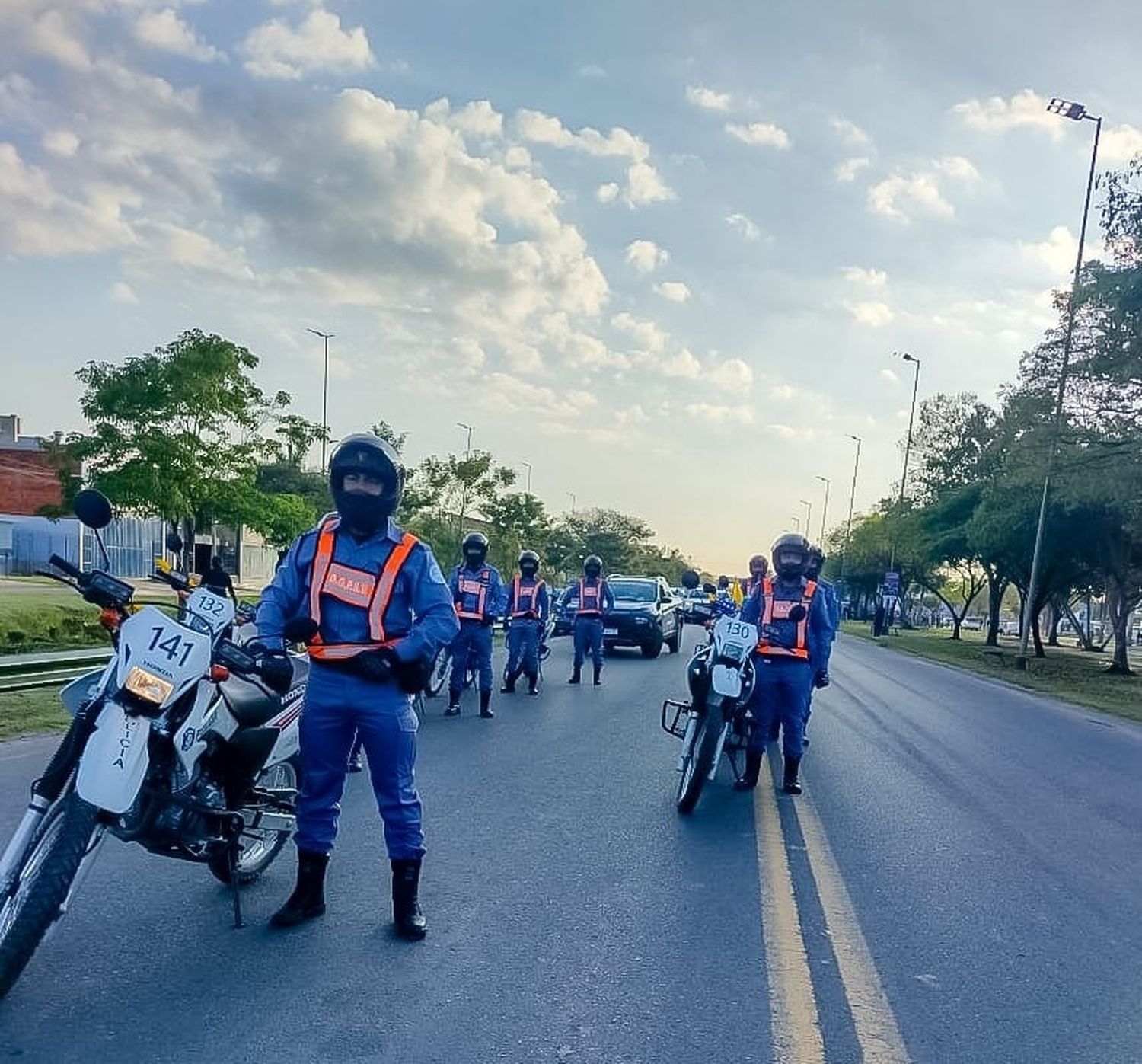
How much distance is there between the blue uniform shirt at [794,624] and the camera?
26.1 ft

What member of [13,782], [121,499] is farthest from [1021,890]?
[121,499]

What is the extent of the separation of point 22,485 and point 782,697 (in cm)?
5587

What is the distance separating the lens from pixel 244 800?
4.64m

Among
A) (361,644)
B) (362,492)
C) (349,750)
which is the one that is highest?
(362,492)

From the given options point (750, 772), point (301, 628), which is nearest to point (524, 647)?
point (750, 772)

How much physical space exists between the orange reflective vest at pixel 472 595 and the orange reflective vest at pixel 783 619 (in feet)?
16.0

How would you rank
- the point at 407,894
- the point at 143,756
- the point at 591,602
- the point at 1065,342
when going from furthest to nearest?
the point at 1065,342
the point at 591,602
the point at 407,894
the point at 143,756

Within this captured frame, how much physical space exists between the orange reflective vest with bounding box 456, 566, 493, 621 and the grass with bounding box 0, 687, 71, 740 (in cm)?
424

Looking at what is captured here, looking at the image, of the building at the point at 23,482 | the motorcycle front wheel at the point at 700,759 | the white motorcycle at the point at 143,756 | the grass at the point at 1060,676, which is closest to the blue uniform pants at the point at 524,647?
the motorcycle front wheel at the point at 700,759

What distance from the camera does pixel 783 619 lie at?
7.98 metres

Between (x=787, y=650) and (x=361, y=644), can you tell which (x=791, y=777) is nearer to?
(x=787, y=650)

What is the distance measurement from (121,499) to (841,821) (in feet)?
55.5

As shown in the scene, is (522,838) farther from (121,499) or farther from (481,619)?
(121,499)

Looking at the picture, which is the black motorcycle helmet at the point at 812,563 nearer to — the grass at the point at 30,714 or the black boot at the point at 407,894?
the black boot at the point at 407,894
